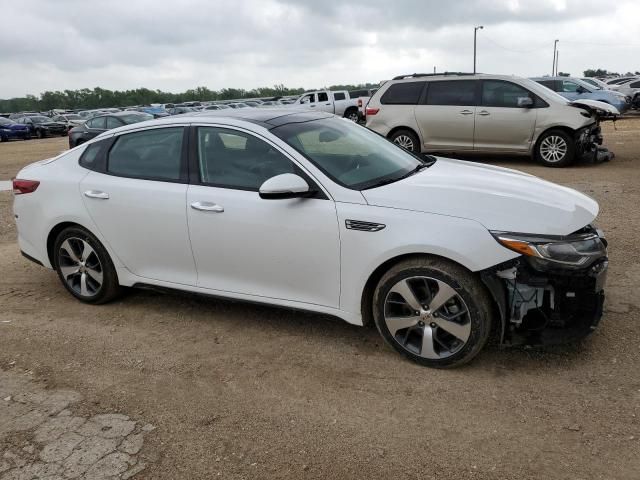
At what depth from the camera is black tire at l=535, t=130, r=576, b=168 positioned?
10734 millimetres

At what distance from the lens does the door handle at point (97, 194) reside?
4457 millimetres

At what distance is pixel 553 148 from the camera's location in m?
10.9

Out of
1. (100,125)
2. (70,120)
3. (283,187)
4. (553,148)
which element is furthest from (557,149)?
(70,120)

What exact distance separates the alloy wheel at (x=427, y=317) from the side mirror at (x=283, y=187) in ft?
2.81

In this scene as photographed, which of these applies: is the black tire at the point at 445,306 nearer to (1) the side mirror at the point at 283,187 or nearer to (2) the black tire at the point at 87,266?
(1) the side mirror at the point at 283,187

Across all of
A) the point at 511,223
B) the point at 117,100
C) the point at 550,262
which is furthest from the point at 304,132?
the point at 117,100

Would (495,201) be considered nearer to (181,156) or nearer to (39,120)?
(181,156)

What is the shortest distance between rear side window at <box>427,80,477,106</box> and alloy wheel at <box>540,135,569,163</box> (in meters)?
1.61

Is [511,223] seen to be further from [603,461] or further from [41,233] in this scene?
[41,233]

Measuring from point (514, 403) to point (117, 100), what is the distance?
101 meters

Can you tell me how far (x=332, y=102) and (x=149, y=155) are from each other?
25268mm

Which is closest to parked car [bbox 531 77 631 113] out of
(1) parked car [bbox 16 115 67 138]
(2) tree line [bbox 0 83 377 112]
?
(1) parked car [bbox 16 115 67 138]

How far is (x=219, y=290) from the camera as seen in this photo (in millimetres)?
4156

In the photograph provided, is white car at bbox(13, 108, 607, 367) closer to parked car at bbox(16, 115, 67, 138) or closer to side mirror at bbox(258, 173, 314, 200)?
side mirror at bbox(258, 173, 314, 200)
